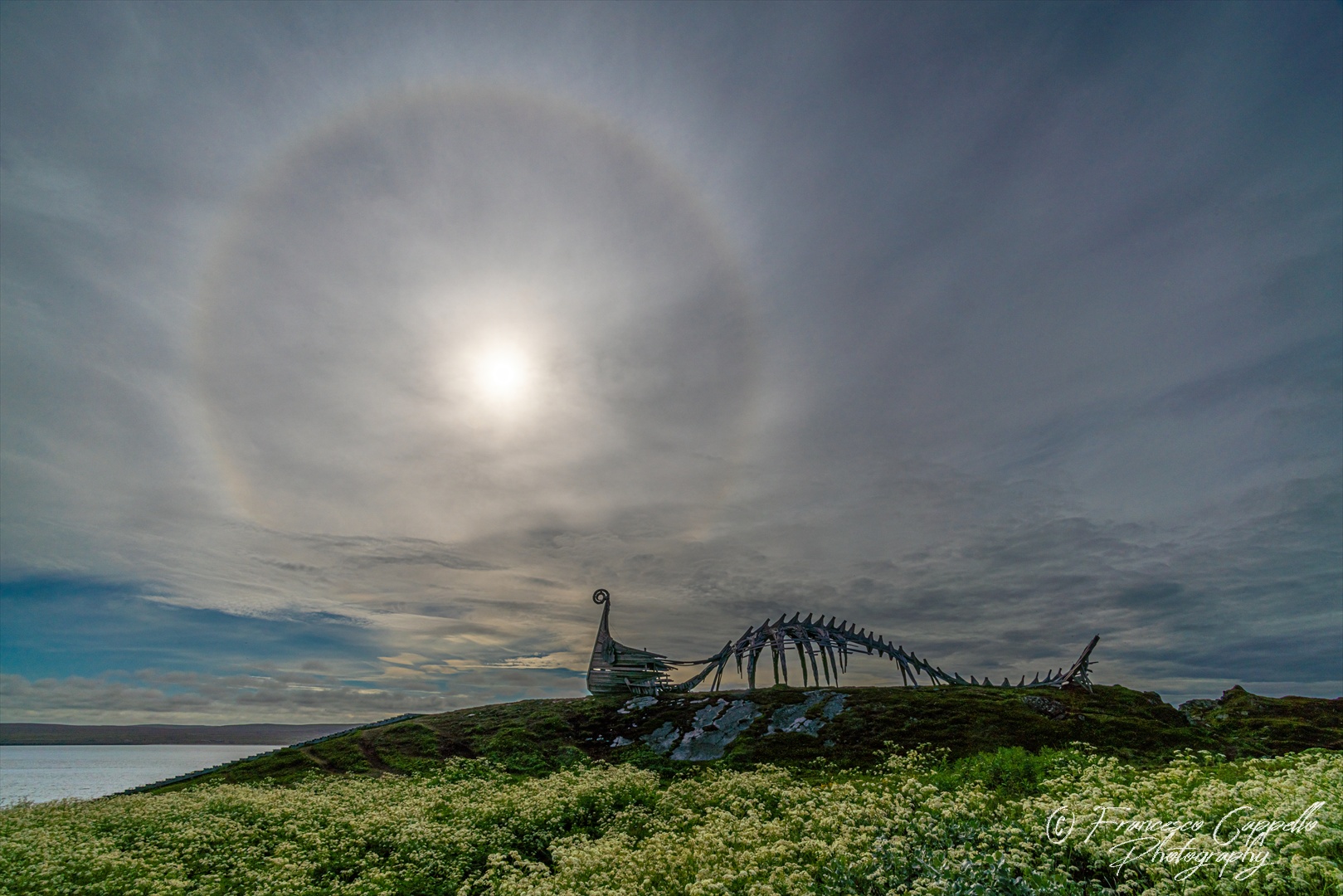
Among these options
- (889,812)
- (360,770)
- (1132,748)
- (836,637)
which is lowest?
(360,770)

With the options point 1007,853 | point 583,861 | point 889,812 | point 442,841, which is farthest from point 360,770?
point 1007,853

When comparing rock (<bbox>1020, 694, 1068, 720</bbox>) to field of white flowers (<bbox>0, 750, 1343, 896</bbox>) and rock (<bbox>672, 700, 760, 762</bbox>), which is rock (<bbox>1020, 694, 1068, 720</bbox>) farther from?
field of white flowers (<bbox>0, 750, 1343, 896</bbox>)

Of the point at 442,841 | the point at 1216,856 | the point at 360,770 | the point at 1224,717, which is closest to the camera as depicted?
the point at 1216,856

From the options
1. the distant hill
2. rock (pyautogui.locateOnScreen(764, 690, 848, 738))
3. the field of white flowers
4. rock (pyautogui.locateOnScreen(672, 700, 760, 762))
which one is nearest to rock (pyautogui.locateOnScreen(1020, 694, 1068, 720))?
the distant hill

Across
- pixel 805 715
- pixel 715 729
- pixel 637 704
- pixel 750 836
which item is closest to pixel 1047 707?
pixel 805 715

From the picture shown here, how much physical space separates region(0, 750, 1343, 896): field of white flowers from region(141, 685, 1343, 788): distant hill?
13929mm

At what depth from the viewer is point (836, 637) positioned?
2441 inches

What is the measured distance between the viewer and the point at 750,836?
546 inches

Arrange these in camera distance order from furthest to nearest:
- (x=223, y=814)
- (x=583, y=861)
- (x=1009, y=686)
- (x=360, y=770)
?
1. (x=1009, y=686)
2. (x=360, y=770)
3. (x=223, y=814)
4. (x=583, y=861)

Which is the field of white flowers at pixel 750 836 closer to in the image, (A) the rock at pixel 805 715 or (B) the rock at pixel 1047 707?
(A) the rock at pixel 805 715

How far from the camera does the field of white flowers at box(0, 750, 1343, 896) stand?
10.4m

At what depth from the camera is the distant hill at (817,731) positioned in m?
36.0

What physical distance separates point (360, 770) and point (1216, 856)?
162 feet

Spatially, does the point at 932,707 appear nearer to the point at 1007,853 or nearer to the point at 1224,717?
the point at 1224,717
